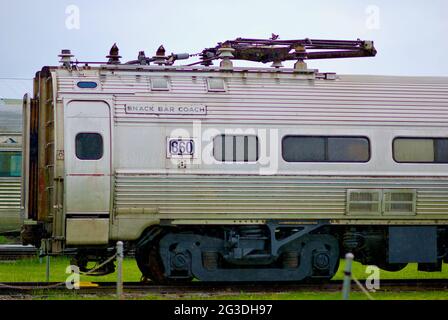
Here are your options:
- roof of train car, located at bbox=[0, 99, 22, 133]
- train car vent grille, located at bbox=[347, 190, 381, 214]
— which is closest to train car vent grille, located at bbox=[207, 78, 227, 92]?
train car vent grille, located at bbox=[347, 190, 381, 214]

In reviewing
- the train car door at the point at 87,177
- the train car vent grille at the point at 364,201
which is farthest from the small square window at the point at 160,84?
the train car vent grille at the point at 364,201

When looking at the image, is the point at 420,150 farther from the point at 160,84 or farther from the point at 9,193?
the point at 9,193

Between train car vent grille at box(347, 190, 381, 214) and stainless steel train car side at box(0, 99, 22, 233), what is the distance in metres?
10.8

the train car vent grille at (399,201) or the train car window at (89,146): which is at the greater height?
the train car window at (89,146)

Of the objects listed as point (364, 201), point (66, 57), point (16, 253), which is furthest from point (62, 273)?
point (364, 201)

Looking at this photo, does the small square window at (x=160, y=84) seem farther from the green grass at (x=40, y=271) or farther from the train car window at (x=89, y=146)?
the green grass at (x=40, y=271)

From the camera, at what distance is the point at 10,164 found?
83.9 feet

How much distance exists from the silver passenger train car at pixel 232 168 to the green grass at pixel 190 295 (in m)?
0.99

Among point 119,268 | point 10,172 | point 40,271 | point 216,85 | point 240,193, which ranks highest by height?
point 216,85

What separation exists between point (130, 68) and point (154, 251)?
352cm

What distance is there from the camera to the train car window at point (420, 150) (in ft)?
59.9

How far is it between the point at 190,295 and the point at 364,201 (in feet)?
12.5

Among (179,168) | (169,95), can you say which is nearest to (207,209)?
(179,168)

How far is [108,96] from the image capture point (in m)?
17.6
